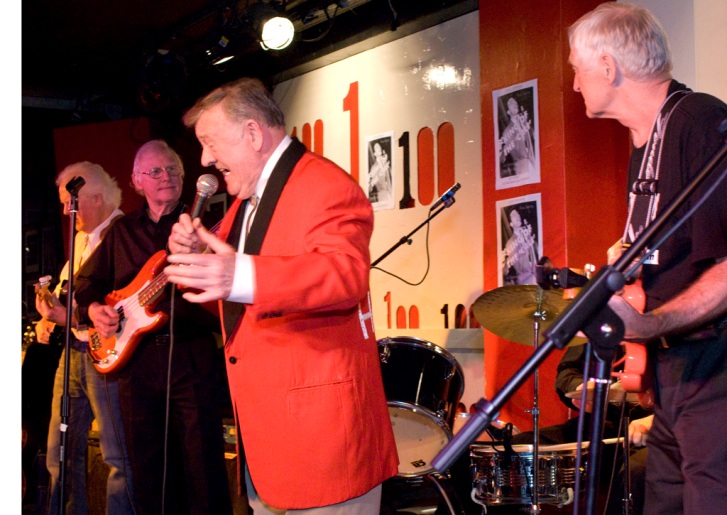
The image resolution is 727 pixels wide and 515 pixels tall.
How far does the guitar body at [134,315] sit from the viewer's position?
3.93m

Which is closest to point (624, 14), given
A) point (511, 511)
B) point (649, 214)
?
point (649, 214)

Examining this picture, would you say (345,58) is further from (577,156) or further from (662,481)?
(662,481)

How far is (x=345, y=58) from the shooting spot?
754 centimetres

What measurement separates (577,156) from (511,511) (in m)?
2.11

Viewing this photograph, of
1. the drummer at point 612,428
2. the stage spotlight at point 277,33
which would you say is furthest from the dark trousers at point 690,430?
the stage spotlight at point 277,33

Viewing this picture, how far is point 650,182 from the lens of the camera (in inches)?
82.5

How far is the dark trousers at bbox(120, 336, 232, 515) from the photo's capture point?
3.82 m

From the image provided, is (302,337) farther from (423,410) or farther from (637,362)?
(423,410)

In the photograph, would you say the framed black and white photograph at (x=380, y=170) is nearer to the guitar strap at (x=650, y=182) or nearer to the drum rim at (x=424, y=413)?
the drum rim at (x=424, y=413)

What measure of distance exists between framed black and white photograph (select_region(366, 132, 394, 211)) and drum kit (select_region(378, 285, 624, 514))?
283cm

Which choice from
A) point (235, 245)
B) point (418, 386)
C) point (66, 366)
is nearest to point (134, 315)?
point (66, 366)

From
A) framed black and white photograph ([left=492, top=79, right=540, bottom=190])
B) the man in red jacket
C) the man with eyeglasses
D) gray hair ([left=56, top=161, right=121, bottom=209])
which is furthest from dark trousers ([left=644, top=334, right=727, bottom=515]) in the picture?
gray hair ([left=56, top=161, right=121, bottom=209])

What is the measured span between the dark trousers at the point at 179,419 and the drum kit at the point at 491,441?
2.91 ft
